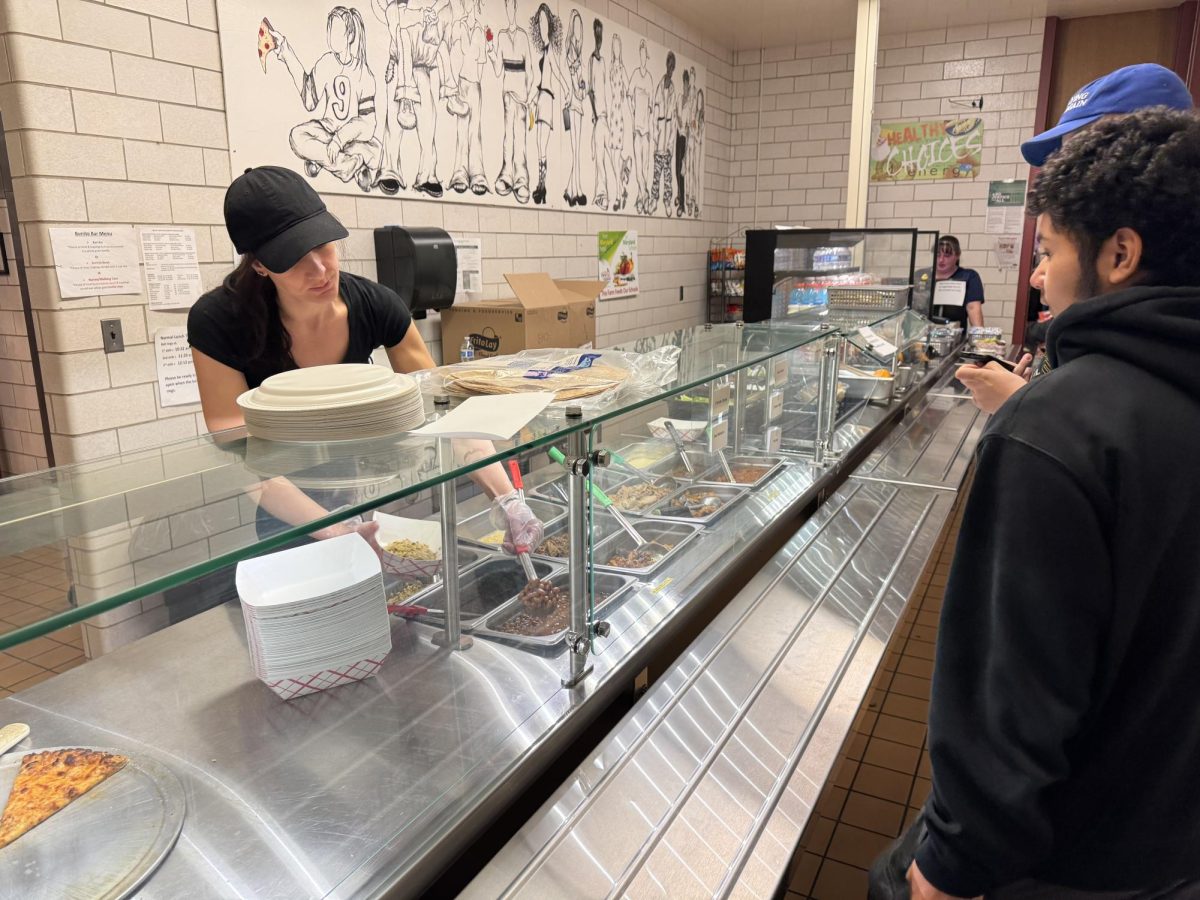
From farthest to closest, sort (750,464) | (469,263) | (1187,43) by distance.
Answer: (1187,43)
(469,263)
(750,464)

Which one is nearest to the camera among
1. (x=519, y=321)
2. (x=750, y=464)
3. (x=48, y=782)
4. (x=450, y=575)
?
(x=48, y=782)

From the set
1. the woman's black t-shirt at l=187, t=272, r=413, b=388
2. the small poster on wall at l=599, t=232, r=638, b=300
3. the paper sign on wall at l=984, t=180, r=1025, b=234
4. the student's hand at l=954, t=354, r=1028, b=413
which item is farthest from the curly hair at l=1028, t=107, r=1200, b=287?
the paper sign on wall at l=984, t=180, r=1025, b=234

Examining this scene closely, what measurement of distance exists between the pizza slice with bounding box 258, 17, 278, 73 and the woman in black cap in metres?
1.59

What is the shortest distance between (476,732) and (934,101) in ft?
23.7

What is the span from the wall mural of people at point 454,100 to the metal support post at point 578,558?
249cm

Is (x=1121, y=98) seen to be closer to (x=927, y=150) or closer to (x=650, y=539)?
(x=650, y=539)

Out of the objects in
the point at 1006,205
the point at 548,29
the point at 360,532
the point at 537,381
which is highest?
the point at 548,29

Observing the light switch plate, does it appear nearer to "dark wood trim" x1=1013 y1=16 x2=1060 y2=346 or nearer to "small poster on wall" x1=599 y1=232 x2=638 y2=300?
"small poster on wall" x1=599 y1=232 x2=638 y2=300

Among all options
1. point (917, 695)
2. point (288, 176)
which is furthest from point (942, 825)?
point (288, 176)

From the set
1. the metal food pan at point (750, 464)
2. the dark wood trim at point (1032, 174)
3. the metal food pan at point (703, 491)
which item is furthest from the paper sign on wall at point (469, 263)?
the dark wood trim at point (1032, 174)

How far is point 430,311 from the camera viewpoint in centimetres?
419

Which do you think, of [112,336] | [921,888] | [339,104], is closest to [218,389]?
[112,336]

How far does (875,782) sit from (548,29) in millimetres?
4483

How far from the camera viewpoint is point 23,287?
2699 millimetres
